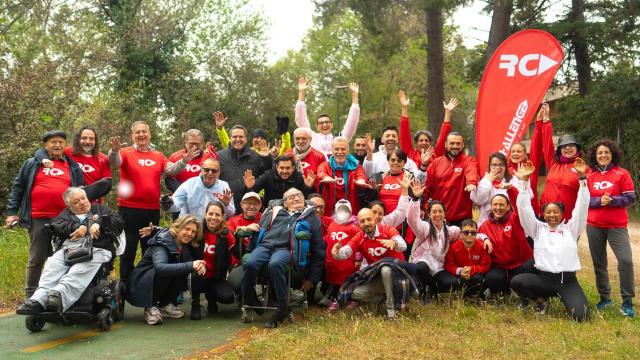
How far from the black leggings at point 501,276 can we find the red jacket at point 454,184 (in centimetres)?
81

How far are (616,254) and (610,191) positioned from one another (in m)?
0.75

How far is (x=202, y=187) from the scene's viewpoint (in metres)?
7.35

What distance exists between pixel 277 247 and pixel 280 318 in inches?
29.0

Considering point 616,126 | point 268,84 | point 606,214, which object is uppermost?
point 268,84

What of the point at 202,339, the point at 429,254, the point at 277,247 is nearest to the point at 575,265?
the point at 429,254

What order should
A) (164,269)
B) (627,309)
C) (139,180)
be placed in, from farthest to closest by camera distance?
(139,180) < (627,309) < (164,269)

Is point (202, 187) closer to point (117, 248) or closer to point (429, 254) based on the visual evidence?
point (117, 248)

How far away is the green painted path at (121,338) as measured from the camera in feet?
18.1

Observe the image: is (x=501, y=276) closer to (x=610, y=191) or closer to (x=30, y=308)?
(x=610, y=191)

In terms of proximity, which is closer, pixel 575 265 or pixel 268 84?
pixel 575 265

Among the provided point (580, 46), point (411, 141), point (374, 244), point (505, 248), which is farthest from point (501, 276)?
point (580, 46)

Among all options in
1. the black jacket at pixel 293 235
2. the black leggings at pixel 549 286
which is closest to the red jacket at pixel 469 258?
the black leggings at pixel 549 286

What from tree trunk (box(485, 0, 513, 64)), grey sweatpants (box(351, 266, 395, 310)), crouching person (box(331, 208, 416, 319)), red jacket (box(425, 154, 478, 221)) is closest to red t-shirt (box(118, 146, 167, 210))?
crouching person (box(331, 208, 416, 319))

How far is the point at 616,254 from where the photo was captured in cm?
725
